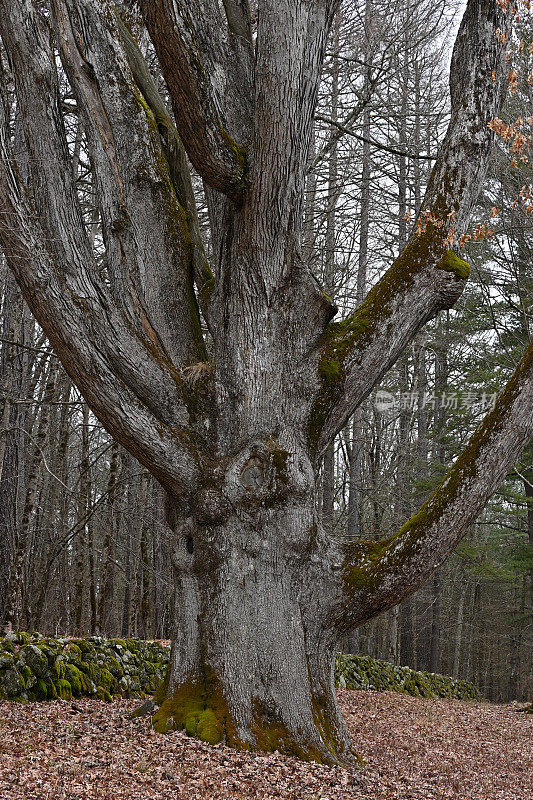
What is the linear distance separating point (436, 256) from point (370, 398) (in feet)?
29.7

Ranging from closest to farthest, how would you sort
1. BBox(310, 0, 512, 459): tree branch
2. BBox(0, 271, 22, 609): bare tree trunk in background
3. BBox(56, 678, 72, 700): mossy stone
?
BBox(310, 0, 512, 459): tree branch, BBox(56, 678, 72, 700): mossy stone, BBox(0, 271, 22, 609): bare tree trunk in background

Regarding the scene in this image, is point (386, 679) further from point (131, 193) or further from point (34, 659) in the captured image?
point (131, 193)

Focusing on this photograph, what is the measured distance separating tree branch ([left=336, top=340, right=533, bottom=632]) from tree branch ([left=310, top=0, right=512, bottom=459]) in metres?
1.01

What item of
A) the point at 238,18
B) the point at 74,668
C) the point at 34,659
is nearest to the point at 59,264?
the point at 238,18

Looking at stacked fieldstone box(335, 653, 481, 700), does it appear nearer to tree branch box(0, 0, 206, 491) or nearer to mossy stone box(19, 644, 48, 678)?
mossy stone box(19, 644, 48, 678)

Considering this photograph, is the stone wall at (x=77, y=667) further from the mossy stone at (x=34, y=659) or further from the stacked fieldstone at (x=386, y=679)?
the stacked fieldstone at (x=386, y=679)

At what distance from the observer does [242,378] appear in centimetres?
539

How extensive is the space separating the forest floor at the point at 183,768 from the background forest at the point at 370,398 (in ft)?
10.5

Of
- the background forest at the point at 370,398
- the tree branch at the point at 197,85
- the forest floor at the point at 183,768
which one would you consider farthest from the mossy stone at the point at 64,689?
the tree branch at the point at 197,85

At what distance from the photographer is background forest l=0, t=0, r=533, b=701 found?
9.21m

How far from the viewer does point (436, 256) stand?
5469 millimetres

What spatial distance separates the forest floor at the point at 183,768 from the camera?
12.7 ft

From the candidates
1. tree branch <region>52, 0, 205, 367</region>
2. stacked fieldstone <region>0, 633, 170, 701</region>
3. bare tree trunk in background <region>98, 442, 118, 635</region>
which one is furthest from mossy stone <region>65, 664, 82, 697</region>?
bare tree trunk in background <region>98, 442, 118, 635</region>

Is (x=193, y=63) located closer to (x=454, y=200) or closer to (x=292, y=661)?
(x=454, y=200)
